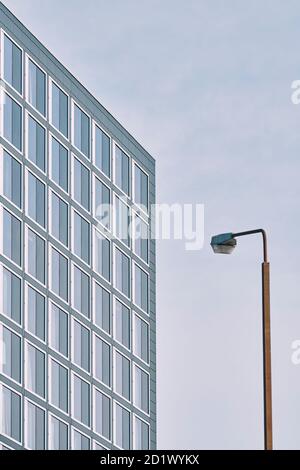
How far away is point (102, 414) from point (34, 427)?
33.0 feet

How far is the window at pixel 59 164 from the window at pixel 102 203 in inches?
173

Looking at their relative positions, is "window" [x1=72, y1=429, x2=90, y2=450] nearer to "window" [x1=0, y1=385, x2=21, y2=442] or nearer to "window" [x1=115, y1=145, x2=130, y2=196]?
"window" [x1=0, y1=385, x2=21, y2=442]

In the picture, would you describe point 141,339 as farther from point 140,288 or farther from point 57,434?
point 57,434

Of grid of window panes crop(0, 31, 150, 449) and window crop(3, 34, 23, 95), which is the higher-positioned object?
window crop(3, 34, 23, 95)

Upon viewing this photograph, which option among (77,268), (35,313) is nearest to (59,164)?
(77,268)

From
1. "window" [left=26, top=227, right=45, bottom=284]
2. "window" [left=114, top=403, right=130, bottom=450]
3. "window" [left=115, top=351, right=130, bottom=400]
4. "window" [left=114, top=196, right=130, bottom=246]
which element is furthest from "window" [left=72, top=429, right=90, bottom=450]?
"window" [left=114, top=196, right=130, bottom=246]

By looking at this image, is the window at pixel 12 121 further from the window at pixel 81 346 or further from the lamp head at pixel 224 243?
the lamp head at pixel 224 243

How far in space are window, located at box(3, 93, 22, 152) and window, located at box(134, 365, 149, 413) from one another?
65.3 ft

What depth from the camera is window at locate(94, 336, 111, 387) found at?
278 ft

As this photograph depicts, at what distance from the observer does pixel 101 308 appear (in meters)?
86.4

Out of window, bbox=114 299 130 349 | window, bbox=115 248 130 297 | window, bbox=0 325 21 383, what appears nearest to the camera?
window, bbox=0 325 21 383

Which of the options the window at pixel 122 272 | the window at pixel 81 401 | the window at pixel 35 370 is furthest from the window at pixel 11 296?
the window at pixel 122 272

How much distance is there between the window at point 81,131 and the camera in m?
84.2

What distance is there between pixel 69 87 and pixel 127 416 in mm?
18724
